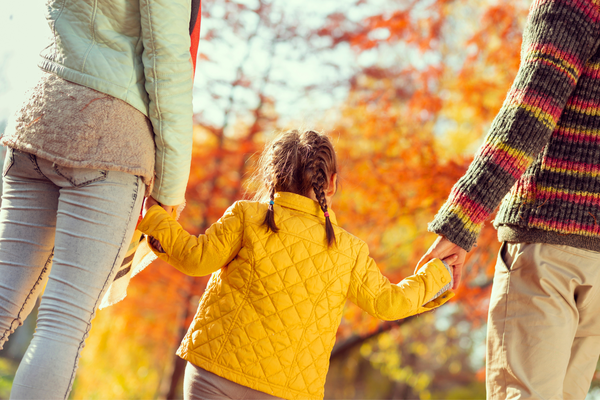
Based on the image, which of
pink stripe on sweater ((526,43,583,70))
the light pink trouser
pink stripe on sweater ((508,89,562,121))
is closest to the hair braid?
the light pink trouser

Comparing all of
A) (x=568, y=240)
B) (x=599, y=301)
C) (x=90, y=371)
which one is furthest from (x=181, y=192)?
(x=90, y=371)

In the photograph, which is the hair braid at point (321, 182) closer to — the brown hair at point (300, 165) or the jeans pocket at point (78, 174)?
the brown hair at point (300, 165)

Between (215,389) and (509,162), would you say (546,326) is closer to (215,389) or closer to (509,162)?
(509,162)

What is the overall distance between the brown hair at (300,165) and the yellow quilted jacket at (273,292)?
7cm

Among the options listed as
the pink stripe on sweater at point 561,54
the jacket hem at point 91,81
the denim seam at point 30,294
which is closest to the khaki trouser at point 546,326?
the pink stripe on sweater at point 561,54

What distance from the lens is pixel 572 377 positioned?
1.44 meters

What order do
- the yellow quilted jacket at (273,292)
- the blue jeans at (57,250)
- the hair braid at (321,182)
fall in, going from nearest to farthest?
the blue jeans at (57,250) → the yellow quilted jacket at (273,292) → the hair braid at (321,182)

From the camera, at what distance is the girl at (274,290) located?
1.41 meters

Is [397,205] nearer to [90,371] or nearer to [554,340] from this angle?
[554,340]

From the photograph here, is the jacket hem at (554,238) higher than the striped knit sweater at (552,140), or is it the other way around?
the striped knit sweater at (552,140)

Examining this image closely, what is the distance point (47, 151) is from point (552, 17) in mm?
1523

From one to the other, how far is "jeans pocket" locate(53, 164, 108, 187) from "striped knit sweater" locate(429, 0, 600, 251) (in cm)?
115

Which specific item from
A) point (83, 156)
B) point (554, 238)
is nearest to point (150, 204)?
point (83, 156)

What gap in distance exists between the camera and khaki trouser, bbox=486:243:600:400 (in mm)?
1346
